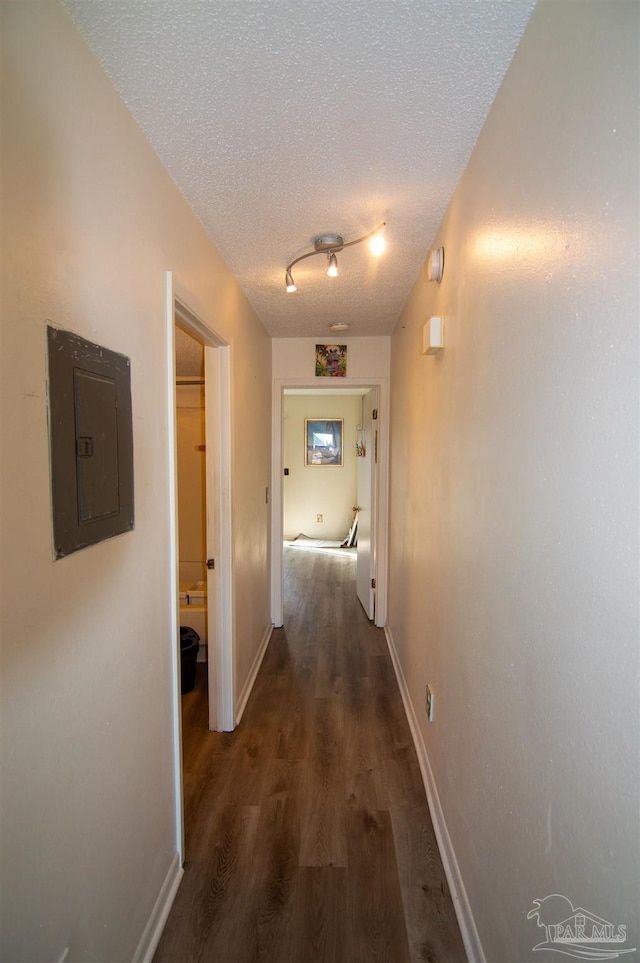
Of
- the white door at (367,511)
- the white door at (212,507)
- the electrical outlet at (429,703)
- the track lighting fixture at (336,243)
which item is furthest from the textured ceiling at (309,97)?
the white door at (367,511)

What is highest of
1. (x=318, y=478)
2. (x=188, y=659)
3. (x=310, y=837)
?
(x=318, y=478)

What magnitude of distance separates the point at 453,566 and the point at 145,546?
3.22 feet

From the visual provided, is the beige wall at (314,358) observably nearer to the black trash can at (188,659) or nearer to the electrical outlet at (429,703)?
the black trash can at (188,659)

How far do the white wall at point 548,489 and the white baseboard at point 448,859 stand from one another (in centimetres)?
7

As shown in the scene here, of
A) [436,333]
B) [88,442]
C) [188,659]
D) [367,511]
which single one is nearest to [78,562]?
[88,442]

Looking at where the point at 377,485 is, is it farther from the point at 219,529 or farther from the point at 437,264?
the point at 437,264

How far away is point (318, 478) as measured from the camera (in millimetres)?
6797

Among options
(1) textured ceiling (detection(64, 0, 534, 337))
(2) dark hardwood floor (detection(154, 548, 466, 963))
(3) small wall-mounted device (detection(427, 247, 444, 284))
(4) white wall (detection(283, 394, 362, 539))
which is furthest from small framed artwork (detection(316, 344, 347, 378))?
(4) white wall (detection(283, 394, 362, 539))

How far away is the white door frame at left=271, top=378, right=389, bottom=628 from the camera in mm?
3359

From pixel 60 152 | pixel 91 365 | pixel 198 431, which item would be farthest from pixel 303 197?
pixel 198 431

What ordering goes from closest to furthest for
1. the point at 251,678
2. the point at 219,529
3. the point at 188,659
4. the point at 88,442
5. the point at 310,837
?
1. the point at 88,442
2. the point at 310,837
3. the point at 219,529
4. the point at 188,659
5. the point at 251,678

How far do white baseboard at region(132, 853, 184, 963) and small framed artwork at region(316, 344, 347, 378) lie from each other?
2.92 metres

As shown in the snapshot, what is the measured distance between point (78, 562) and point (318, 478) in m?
5.96

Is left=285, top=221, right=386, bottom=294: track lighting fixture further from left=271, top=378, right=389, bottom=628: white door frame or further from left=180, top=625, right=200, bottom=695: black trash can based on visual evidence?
left=180, top=625, right=200, bottom=695: black trash can
